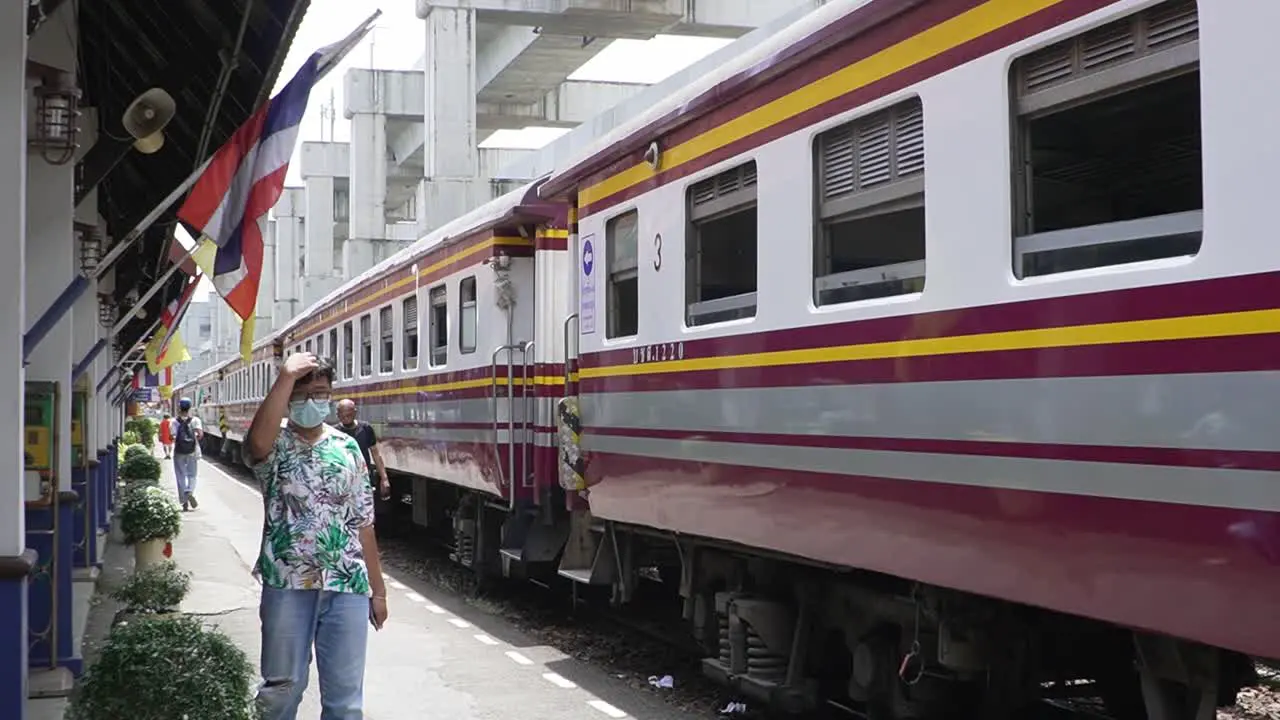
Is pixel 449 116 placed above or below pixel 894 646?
above

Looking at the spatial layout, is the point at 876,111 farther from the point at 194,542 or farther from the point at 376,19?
the point at 194,542

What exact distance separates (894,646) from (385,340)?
10086 mm

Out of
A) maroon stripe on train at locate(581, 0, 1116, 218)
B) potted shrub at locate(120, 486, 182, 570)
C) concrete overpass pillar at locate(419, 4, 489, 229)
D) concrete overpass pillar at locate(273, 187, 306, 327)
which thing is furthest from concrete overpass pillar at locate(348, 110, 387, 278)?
maroon stripe on train at locate(581, 0, 1116, 218)

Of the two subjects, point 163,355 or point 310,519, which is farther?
point 163,355

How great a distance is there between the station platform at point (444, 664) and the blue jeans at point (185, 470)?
23.9 ft

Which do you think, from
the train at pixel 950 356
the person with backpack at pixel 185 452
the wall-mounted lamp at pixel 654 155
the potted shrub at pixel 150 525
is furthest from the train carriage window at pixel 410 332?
the person with backpack at pixel 185 452

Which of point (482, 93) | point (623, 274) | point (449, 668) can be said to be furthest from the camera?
point (482, 93)

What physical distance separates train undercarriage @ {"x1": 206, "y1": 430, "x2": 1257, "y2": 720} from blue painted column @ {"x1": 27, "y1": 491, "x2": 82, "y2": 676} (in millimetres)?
3184

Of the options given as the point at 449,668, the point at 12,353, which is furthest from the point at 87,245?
the point at 12,353

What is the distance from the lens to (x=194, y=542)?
1780cm

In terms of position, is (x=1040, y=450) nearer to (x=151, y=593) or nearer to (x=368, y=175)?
(x=151, y=593)

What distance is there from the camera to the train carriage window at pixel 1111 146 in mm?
4125

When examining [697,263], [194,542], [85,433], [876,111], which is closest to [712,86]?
[697,263]

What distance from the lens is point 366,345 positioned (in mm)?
16547
